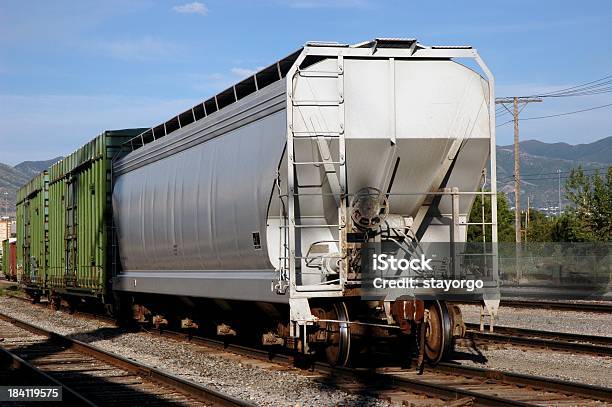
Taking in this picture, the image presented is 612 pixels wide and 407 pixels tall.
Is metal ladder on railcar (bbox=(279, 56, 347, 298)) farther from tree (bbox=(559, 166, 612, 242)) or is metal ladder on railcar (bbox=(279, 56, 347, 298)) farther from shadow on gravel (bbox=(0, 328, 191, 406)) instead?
tree (bbox=(559, 166, 612, 242))

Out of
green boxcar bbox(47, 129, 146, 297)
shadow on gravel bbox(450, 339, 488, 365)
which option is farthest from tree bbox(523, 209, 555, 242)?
shadow on gravel bbox(450, 339, 488, 365)

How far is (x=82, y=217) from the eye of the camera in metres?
25.0

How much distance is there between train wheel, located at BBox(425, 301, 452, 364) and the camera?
1190cm

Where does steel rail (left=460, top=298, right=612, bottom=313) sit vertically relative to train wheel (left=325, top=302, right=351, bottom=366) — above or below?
below

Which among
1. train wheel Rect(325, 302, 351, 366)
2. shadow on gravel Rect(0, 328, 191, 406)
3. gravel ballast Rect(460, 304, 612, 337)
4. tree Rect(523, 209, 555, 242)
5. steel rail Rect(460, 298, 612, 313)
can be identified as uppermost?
tree Rect(523, 209, 555, 242)

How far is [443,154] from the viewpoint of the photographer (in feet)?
39.4

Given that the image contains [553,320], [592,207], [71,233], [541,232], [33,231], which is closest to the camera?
[553,320]

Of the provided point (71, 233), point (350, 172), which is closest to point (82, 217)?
point (71, 233)

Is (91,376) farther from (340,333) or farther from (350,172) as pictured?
(350,172)

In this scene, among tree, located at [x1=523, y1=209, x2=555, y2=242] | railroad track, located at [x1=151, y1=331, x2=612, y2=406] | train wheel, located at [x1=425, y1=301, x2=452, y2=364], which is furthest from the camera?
tree, located at [x1=523, y1=209, x2=555, y2=242]

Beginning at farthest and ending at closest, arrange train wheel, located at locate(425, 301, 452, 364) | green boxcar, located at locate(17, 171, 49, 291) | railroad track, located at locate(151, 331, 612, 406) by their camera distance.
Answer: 1. green boxcar, located at locate(17, 171, 49, 291)
2. train wheel, located at locate(425, 301, 452, 364)
3. railroad track, located at locate(151, 331, 612, 406)

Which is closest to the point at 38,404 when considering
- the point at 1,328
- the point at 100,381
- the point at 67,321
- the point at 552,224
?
the point at 100,381

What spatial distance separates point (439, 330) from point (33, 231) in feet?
84.2

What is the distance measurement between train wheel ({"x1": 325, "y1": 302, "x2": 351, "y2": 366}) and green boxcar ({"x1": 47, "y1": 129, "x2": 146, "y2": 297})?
11.6 m
